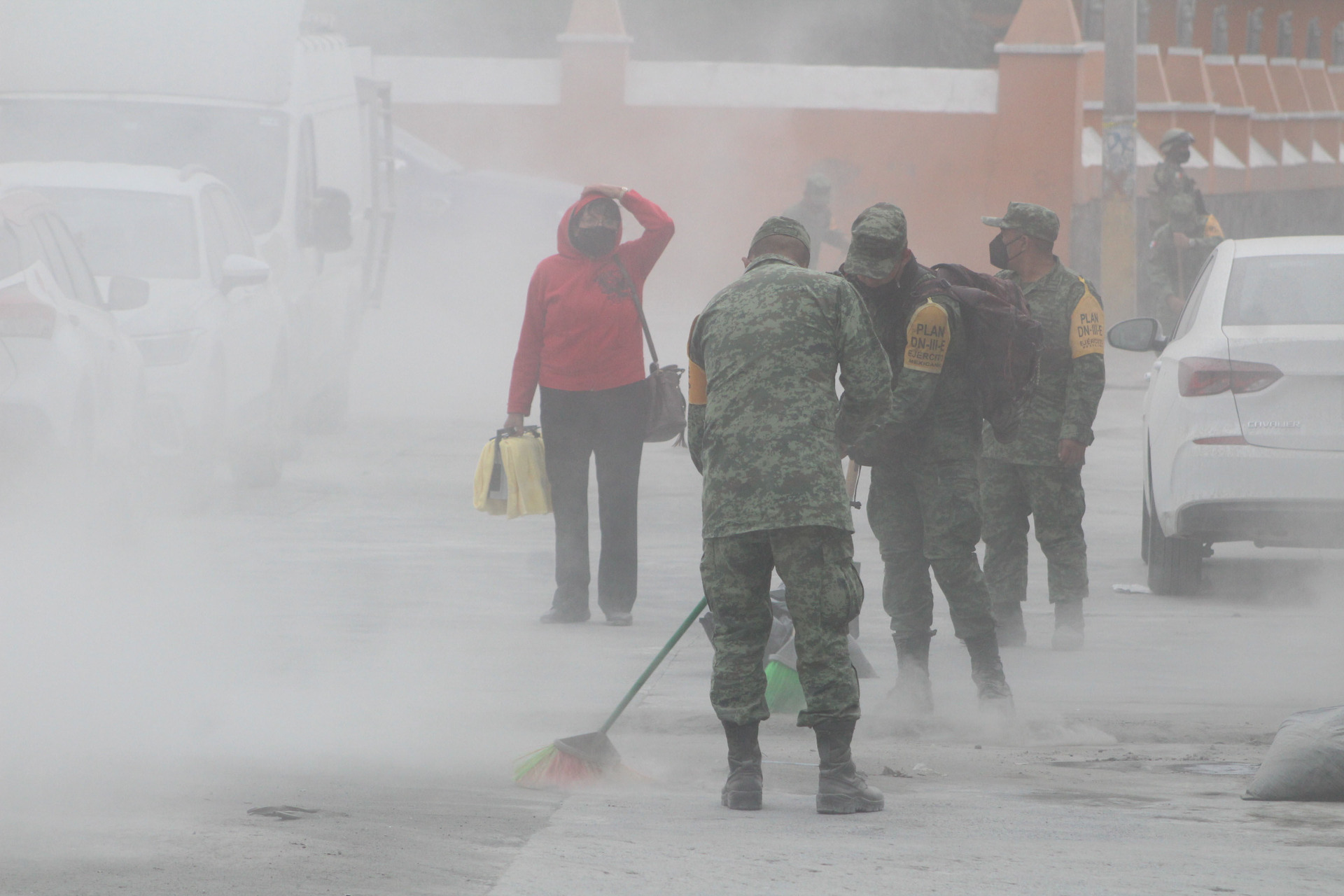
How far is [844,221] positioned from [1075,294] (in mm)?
18582

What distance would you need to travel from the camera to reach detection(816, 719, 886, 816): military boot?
181 inches

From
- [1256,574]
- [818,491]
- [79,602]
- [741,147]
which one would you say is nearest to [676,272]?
[741,147]

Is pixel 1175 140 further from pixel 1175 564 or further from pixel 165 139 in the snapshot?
pixel 165 139

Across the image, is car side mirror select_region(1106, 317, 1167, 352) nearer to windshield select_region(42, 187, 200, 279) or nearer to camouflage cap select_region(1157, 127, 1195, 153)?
windshield select_region(42, 187, 200, 279)

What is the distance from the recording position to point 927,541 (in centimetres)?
586

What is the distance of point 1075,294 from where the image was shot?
689cm

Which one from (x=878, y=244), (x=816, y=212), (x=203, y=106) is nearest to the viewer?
(x=878, y=244)

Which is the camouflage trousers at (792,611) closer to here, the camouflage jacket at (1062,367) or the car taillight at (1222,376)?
the camouflage jacket at (1062,367)

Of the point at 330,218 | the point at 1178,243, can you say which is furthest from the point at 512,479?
the point at 1178,243

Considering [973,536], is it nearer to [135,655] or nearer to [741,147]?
[135,655]

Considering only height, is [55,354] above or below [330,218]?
below

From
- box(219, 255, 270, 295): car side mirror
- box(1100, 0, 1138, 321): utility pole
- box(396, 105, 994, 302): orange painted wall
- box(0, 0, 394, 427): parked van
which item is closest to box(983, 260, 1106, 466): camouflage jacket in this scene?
box(219, 255, 270, 295): car side mirror

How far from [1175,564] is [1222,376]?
3.09 feet

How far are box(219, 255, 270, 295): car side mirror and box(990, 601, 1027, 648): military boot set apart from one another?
5.00 m
